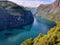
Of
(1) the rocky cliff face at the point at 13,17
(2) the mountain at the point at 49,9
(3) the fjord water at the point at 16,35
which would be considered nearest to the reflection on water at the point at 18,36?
(3) the fjord water at the point at 16,35

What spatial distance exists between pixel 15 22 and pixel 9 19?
12.5 ft

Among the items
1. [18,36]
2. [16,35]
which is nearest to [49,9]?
[16,35]

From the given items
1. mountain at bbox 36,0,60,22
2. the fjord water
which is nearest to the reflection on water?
the fjord water

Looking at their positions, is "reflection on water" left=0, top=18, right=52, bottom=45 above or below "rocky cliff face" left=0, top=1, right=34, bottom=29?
below

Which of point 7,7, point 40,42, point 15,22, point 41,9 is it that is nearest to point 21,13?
point 7,7

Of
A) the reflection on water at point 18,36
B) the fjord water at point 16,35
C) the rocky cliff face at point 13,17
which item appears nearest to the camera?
the reflection on water at point 18,36

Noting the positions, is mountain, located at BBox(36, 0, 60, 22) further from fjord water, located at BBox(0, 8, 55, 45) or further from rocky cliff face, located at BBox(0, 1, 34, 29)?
fjord water, located at BBox(0, 8, 55, 45)

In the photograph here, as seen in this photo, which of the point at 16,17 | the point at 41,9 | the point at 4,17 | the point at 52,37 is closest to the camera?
the point at 52,37

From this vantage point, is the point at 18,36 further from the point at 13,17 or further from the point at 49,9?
the point at 49,9

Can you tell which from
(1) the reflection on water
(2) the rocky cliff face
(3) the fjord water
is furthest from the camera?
(2) the rocky cliff face

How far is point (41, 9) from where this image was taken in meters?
192

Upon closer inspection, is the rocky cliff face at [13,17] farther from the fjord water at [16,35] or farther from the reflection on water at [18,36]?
the reflection on water at [18,36]

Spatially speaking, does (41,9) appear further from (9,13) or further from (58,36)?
(58,36)

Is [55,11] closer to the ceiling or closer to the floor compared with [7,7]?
closer to the floor
